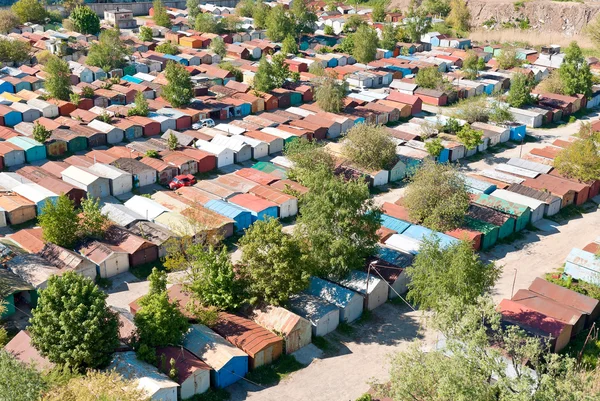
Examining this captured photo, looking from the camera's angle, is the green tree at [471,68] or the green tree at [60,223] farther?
the green tree at [471,68]

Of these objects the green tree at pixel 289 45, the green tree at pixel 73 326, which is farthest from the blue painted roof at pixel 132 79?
the green tree at pixel 73 326

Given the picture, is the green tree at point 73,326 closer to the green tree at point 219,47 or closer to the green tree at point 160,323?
the green tree at point 160,323

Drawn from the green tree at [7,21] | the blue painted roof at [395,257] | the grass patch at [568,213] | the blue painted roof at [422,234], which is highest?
the green tree at [7,21]

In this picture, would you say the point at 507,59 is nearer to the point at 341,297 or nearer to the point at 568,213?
the point at 568,213

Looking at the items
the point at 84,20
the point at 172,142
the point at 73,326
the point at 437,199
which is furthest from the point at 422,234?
the point at 84,20

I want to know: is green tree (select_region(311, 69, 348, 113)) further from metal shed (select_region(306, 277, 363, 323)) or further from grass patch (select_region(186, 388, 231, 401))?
grass patch (select_region(186, 388, 231, 401))

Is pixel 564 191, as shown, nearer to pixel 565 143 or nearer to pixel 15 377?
pixel 565 143
